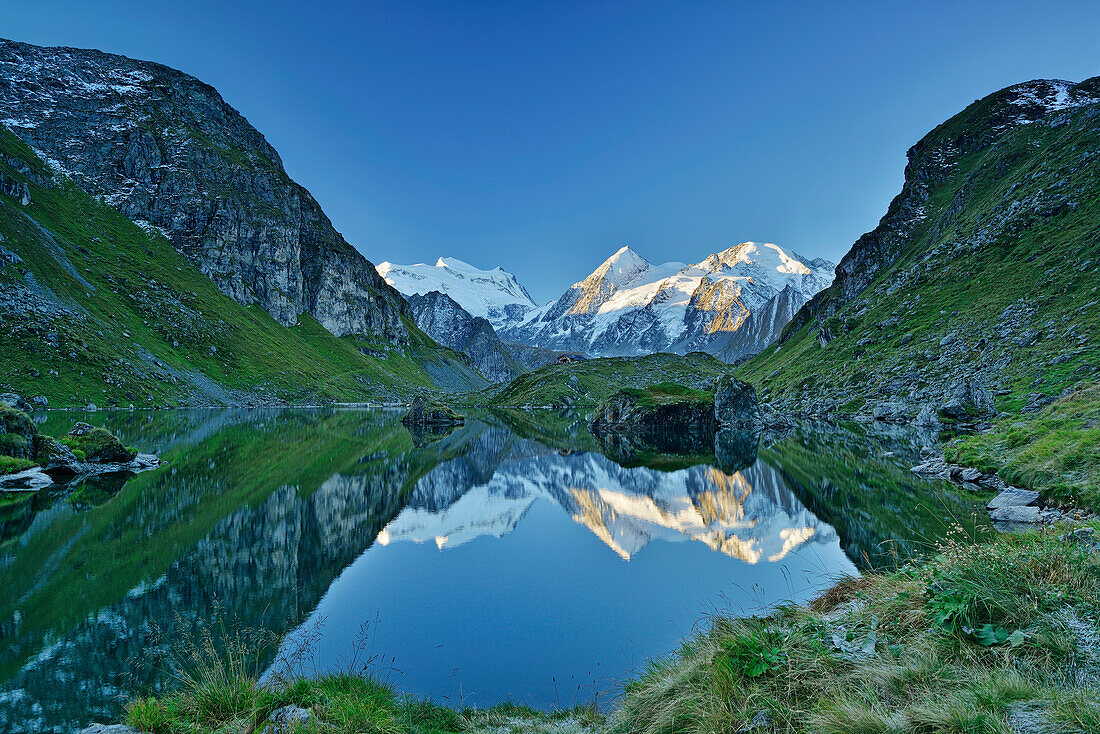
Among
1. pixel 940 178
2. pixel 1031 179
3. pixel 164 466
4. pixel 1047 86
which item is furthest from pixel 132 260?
pixel 1047 86

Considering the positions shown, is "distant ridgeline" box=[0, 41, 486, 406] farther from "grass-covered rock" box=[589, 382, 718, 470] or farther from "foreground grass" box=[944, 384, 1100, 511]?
"foreground grass" box=[944, 384, 1100, 511]

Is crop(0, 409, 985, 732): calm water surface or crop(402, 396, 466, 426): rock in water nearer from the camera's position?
crop(0, 409, 985, 732): calm water surface

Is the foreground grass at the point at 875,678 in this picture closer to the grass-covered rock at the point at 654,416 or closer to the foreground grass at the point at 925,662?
the foreground grass at the point at 925,662

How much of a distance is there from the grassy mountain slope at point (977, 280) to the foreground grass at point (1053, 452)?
21.8 metres

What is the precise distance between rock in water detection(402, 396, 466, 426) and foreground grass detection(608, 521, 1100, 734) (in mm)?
95744

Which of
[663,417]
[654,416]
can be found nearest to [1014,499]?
[654,416]

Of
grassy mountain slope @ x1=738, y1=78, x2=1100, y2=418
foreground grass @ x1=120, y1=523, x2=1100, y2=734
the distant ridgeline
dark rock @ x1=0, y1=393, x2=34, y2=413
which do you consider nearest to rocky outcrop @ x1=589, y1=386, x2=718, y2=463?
grassy mountain slope @ x1=738, y1=78, x2=1100, y2=418

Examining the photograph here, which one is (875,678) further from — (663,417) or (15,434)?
(663,417)

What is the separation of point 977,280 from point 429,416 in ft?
357

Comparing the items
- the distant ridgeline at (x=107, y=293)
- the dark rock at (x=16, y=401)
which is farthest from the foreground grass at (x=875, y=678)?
the distant ridgeline at (x=107, y=293)

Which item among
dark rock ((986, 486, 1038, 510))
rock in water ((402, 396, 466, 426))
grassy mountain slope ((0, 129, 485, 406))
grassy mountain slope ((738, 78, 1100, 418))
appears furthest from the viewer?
rock in water ((402, 396, 466, 426))

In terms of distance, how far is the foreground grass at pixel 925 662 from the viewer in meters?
5.57

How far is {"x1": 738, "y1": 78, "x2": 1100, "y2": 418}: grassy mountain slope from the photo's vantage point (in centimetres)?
6775

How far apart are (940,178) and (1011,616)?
19297 cm
